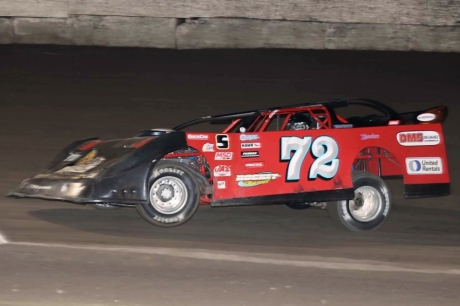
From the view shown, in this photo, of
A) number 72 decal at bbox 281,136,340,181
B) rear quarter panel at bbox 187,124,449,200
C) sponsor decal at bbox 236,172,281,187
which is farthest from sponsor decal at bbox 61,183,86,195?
number 72 decal at bbox 281,136,340,181

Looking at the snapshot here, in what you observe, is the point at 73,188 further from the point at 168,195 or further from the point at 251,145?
the point at 251,145

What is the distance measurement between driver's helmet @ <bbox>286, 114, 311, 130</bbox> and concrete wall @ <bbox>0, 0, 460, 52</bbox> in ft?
21.2

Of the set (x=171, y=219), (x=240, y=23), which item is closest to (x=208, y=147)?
(x=171, y=219)

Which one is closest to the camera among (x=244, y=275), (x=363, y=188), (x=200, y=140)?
(x=244, y=275)

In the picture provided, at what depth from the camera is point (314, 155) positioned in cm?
770

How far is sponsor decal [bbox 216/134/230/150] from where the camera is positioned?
24.6 ft

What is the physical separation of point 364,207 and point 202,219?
1674mm

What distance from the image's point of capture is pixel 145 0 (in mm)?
14609

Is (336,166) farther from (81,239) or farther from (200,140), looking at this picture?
(81,239)

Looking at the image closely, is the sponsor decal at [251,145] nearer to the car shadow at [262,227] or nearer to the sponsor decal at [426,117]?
the car shadow at [262,227]

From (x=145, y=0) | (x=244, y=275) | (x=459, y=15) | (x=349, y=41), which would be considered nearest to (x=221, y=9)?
(x=145, y=0)

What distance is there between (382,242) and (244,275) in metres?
2.01

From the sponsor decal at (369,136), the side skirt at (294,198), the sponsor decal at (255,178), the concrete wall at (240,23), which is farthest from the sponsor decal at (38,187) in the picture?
the concrete wall at (240,23)

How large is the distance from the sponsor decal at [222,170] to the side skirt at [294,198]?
253 millimetres
